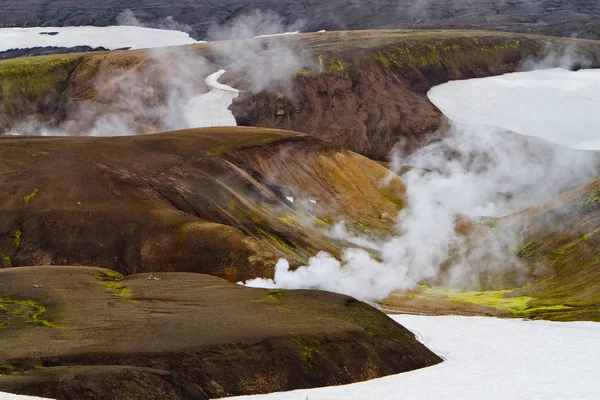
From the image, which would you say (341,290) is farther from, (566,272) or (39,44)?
(39,44)

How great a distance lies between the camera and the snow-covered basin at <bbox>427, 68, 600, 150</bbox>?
132000mm

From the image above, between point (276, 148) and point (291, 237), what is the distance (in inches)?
951

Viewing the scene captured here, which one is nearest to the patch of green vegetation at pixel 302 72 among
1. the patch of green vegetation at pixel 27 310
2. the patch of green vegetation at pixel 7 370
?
the patch of green vegetation at pixel 27 310

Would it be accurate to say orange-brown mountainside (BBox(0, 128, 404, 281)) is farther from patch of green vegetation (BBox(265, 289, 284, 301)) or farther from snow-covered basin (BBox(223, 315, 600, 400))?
patch of green vegetation (BBox(265, 289, 284, 301))

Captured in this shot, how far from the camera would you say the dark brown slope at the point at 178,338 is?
28.0m

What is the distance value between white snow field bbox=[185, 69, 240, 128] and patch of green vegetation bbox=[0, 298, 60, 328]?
83.8 metres

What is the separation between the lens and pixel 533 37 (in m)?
162

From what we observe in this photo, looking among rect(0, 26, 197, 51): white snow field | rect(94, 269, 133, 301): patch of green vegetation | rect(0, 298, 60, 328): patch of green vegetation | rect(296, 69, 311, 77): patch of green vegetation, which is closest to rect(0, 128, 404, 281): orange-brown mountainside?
rect(94, 269, 133, 301): patch of green vegetation

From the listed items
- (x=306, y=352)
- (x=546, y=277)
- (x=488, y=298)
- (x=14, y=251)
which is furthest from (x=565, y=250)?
(x=306, y=352)

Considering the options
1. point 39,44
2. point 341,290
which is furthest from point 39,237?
point 39,44

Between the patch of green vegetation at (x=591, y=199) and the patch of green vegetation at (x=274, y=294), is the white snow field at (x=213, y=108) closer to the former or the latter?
the patch of green vegetation at (x=591, y=199)

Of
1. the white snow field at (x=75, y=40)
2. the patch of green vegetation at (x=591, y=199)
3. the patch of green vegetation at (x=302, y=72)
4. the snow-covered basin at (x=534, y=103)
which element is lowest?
the white snow field at (x=75, y=40)

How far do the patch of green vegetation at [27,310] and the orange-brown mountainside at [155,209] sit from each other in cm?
1965

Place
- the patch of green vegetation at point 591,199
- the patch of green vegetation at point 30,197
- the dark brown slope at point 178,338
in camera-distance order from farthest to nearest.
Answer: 1. the patch of green vegetation at point 591,199
2. the patch of green vegetation at point 30,197
3. the dark brown slope at point 178,338
